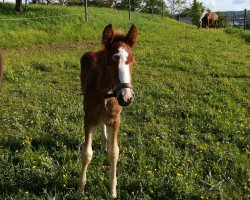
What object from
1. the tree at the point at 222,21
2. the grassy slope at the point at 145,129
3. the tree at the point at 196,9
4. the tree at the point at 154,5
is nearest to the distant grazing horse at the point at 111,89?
the grassy slope at the point at 145,129

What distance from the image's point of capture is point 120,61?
3.60 meters

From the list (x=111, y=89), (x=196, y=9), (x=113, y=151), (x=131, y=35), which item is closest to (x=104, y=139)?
(x=113, y=151)

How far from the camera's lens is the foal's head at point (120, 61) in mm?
3479

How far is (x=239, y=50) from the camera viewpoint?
570 inches

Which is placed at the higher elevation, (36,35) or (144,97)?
(36,35)

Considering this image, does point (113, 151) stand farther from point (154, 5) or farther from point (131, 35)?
point (154, 5)

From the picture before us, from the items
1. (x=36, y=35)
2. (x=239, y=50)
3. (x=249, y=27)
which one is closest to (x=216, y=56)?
(x=239, y=50)

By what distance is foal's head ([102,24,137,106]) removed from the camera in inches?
137

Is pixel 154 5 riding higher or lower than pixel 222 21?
higher

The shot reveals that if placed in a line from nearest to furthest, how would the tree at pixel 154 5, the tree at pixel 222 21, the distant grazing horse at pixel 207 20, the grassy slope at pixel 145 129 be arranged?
the grassy slope at pixel 145 129
the distant grazing horse at pixel 207 20
the tree at pixel 222 21
the tree at pixel 154 5

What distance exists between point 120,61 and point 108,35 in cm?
43

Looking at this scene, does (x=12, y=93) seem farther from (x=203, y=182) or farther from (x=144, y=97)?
(x=203, y=182)

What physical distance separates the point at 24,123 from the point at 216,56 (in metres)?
8.37

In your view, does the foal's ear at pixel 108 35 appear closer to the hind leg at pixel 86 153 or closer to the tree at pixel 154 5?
the hind leg at pixel 86 153
